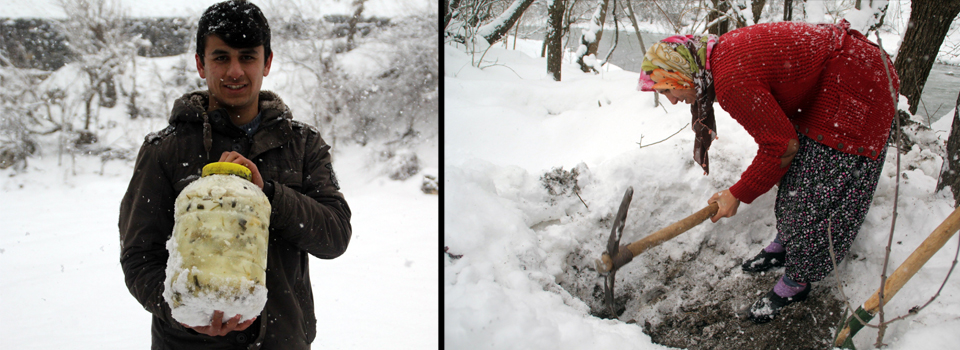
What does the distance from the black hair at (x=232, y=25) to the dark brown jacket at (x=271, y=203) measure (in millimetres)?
139

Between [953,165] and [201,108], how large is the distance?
2557 mm

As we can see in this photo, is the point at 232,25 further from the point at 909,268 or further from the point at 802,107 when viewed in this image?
the point at 909,268

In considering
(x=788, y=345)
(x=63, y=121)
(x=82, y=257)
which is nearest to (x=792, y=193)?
(x=788, y=345)

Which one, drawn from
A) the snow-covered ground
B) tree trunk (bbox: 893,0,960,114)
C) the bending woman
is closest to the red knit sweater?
the bending woman

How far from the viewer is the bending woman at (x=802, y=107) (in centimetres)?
152

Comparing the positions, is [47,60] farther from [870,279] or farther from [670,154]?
[870,279]

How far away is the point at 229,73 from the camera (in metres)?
1.05

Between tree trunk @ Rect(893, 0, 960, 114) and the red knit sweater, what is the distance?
1.01 m

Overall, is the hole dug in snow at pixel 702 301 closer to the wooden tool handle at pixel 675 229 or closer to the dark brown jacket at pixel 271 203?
the wooden tool handle at pixel 675 229

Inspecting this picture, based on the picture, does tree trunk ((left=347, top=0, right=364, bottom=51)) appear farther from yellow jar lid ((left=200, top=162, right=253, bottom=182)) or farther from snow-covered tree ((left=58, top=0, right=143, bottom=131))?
yellow jar lid ((left=200, top=162, right=253, bottom=182))

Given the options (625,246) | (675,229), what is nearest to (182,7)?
(625,246)

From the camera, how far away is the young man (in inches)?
38.2

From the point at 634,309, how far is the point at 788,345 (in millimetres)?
596

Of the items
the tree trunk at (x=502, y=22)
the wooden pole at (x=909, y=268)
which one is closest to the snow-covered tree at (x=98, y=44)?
the tree trunk at (x=502, y=22)
